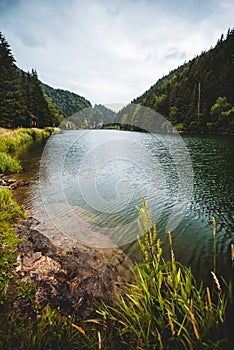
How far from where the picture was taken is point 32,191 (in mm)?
10594

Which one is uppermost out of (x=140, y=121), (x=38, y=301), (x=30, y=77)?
(x=30, y=77)

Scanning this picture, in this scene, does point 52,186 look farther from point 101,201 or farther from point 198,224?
point 198,224

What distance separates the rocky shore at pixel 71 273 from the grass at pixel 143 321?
0.24 m

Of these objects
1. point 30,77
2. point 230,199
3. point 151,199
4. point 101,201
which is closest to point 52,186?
point 101,201

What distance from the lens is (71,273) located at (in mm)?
4109

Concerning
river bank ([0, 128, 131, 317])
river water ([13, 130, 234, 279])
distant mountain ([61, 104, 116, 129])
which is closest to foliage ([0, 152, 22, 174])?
river water ([13, 130, 234, 279])

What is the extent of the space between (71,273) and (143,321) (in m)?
2.13

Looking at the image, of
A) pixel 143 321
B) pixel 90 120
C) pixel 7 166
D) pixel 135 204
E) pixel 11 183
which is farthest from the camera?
pixel 90 120

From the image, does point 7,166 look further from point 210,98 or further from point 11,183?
point 210,98

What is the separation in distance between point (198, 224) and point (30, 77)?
61740mm

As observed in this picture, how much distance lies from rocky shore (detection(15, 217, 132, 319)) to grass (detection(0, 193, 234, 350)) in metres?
0.24

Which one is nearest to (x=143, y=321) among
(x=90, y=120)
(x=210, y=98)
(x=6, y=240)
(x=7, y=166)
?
(x=6, y=240)

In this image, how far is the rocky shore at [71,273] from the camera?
3.34 metres

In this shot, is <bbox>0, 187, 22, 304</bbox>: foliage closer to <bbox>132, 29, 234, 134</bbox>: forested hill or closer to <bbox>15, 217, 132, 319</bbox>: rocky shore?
<bbox>15, 217, 132, 319</bbox>: rocky shore
